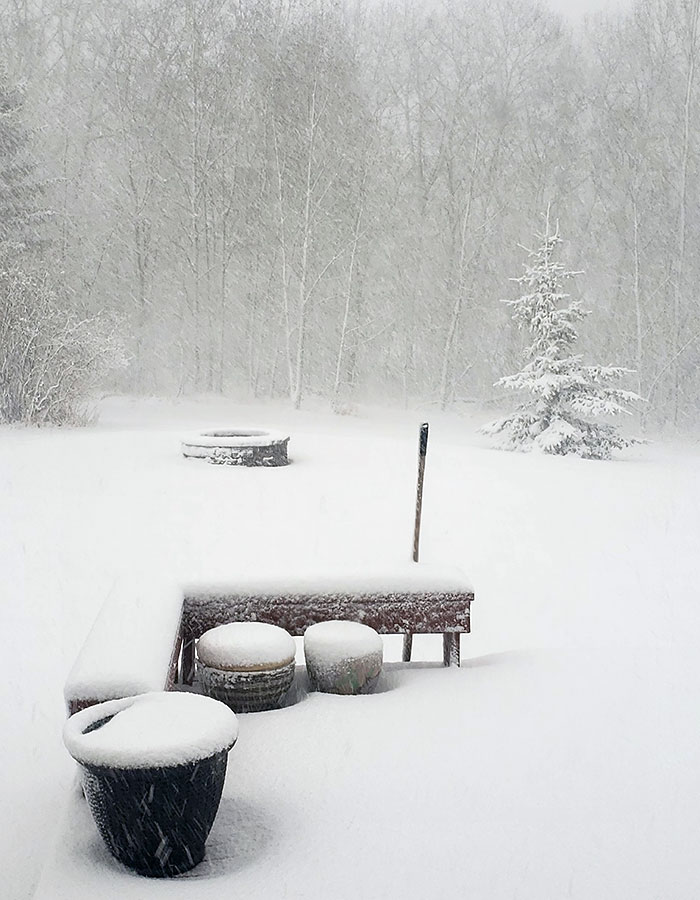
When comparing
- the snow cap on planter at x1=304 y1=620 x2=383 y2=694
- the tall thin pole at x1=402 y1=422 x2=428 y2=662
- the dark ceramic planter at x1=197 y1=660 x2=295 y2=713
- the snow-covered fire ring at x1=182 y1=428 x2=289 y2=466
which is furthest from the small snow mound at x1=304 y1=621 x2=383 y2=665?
the snow-covered fire ring at x1=182 y1=428 x2=289 y2=466

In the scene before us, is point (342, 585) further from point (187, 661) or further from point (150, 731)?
point (150, 731)

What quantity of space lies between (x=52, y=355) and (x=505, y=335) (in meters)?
16.6

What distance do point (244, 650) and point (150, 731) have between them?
125 centimetres

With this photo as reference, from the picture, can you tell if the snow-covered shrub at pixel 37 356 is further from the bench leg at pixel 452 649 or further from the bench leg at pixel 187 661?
the bench leg at pixel 452 649

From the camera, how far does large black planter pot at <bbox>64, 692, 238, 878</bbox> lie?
2400mm

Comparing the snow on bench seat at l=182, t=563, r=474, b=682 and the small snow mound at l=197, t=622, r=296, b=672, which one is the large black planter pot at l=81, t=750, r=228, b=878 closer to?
the small snow mound at l=197, t=622, r=296, b=672

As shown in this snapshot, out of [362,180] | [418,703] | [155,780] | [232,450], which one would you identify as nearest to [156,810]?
[155,780]

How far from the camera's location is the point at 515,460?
13820 millimetres

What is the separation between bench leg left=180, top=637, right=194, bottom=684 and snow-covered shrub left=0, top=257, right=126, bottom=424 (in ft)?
37.6

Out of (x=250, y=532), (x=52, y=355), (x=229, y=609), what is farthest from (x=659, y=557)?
(x=52, y=355)

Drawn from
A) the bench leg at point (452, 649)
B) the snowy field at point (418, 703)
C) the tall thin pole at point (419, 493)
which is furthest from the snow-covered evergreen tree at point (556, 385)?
the bench leg at point (452, 649)

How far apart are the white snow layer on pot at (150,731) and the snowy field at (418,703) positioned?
1.27ft

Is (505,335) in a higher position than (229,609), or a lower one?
higher

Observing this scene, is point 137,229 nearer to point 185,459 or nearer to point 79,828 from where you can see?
point 185,459
